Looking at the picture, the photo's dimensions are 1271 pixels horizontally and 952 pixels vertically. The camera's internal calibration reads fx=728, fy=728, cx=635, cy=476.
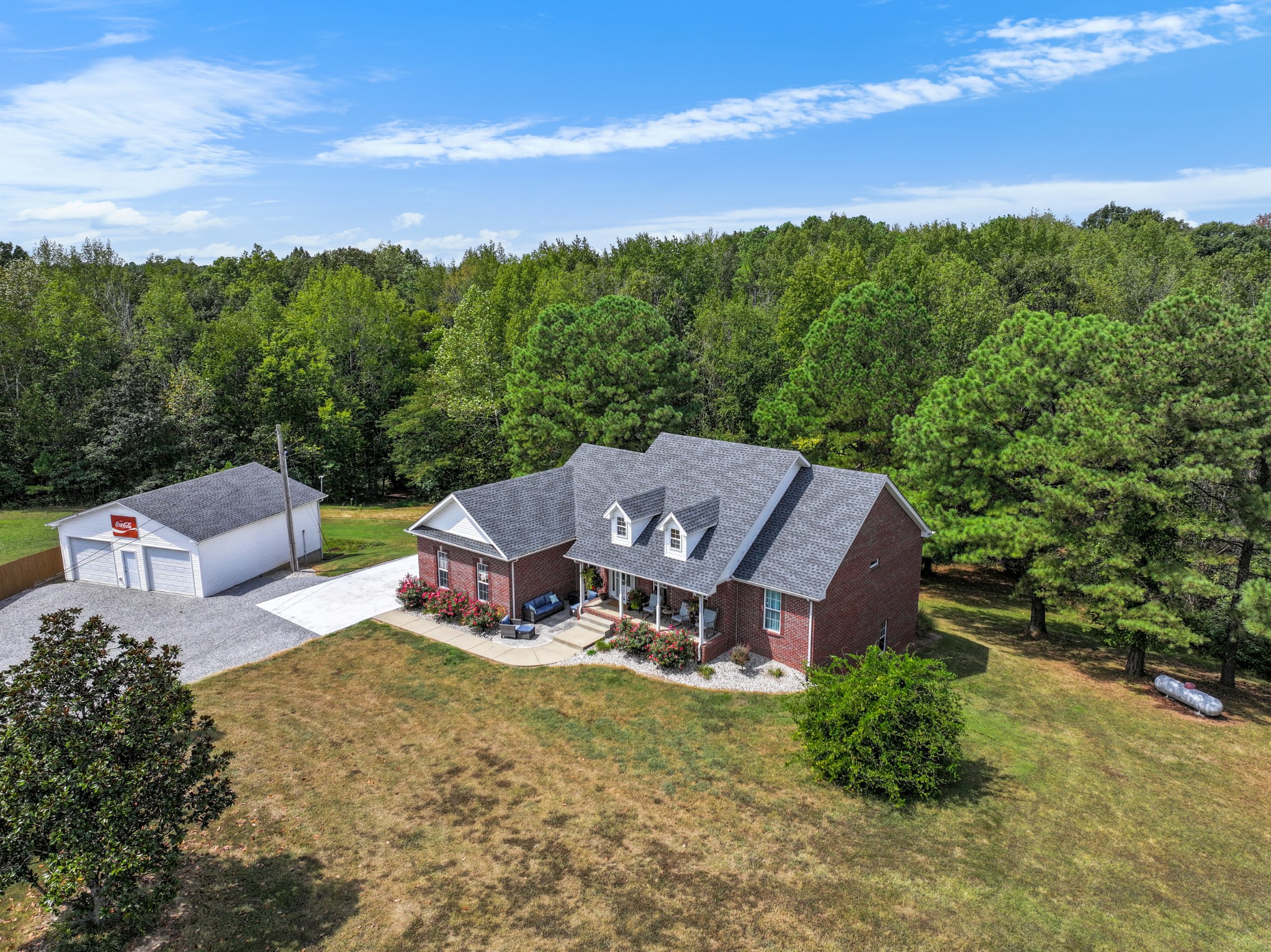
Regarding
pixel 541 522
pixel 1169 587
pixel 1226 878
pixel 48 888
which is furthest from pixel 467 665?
pixel 1169 587

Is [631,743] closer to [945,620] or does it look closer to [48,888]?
[48,888]

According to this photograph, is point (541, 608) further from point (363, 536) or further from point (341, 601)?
point (363, 536)

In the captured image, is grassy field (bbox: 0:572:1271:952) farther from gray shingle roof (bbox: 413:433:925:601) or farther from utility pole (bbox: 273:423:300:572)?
utility pole (bbox: 273:423:300:572)

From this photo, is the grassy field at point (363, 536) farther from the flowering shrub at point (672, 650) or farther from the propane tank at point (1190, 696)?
the propane tank at point (1190, 696)

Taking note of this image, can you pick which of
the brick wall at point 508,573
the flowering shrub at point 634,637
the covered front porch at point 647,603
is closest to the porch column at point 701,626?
the covered front porch at point 647,603

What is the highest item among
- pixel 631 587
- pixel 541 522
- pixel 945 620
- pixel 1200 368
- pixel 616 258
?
pixel 616 258

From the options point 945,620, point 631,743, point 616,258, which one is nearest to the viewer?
point 631,743

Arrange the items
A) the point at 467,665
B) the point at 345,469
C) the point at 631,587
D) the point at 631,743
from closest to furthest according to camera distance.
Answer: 1. the point at 631,743
2. the point at 467,665
3. the point at 631,587
4. the point at 345,469
